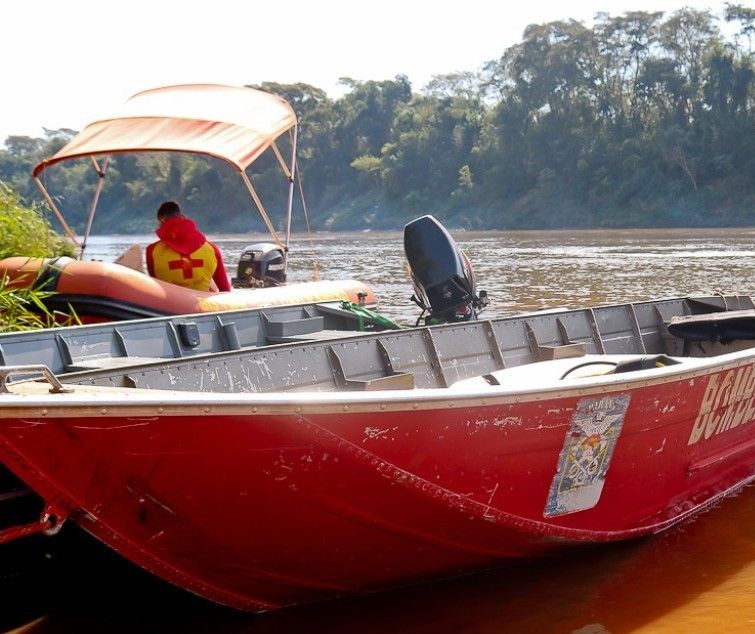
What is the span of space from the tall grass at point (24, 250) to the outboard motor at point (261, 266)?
244 centimetres

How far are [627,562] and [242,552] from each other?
7.60ft

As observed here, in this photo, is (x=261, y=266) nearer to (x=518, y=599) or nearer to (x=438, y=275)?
(x=438, y=275)

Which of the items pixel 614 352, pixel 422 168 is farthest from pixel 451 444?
pixel 422 168

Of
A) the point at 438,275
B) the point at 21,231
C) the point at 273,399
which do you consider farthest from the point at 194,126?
the point at 273,399

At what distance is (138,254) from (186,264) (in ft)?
4.96

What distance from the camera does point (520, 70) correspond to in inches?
2968

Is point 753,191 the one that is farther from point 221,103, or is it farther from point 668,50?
point 221,103

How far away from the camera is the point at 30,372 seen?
357 cm

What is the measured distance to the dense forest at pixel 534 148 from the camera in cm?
6259

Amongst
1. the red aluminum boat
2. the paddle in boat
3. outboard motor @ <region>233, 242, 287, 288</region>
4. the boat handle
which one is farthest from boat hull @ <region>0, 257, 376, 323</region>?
the boat handle

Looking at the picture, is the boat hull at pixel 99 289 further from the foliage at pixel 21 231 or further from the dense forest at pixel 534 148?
the dense forest at pixel 534 148

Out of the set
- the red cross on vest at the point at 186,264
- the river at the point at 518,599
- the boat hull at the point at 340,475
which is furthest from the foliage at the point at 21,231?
the boat hull at the point at 340,475

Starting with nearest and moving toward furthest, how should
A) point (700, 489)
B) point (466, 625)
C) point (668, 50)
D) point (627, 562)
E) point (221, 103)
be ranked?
point (466, 625)
point (627, 562)
point (700, 489)
point (221, 103)
point (668, 50)

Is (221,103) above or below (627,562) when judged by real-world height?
above
